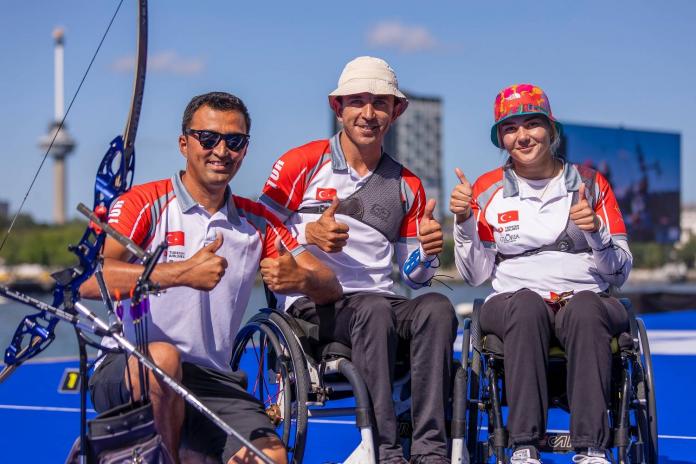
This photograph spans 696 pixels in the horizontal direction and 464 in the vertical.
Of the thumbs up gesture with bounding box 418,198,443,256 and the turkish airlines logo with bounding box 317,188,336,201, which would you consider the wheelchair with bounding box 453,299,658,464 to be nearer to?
the thumbs up gesture with bounding box 418,198,443,256

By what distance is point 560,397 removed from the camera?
3455mm

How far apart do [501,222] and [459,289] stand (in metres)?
42.1

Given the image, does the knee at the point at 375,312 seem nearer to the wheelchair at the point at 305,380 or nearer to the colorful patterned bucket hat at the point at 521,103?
the wheelchair at the point at 305,380

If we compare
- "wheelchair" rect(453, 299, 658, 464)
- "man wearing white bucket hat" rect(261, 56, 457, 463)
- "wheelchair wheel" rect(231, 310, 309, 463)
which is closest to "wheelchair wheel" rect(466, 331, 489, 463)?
"wheelchair" rect(453, 299, 658, 464)

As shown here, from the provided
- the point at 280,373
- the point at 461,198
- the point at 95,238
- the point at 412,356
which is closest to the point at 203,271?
the point at 95,238

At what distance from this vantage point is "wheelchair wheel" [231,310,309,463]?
3115 mm

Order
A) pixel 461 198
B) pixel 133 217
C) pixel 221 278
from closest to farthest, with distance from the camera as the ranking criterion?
pixel 221 278 < pixel 133 217 < pixel 461 198

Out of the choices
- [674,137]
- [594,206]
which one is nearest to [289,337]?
[594,206]

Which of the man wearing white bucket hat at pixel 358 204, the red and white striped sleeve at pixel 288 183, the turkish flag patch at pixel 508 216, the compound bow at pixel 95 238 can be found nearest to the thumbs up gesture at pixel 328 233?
the man wearing white bucket hat at pixel 358 204

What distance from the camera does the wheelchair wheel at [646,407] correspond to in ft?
10.9

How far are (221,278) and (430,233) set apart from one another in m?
0.81

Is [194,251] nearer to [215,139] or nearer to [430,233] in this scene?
[215,139]

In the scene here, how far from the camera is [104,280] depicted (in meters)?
2.90

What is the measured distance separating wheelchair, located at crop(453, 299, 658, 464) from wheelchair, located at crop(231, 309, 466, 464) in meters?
0.14
